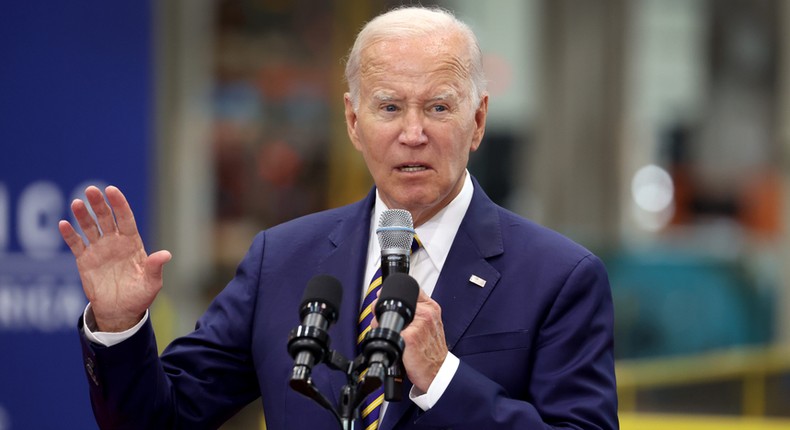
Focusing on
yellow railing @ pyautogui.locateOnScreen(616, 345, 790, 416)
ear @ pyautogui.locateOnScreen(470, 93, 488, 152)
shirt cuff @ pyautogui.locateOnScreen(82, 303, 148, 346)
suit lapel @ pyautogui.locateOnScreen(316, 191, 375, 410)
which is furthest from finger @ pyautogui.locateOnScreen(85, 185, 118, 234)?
yellow railing @ pyautogui.locateOnScreen(616, 345, 790, 416)

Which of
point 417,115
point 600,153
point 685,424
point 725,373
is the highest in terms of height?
point 417,115

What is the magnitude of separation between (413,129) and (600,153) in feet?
33.1

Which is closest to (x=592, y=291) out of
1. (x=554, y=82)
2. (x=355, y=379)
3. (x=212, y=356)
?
(x=355, y=379)

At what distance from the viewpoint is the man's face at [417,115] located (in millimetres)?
2959

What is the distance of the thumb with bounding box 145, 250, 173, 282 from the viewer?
9.44ft

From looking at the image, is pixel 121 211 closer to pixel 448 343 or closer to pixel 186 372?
pixel 186 372

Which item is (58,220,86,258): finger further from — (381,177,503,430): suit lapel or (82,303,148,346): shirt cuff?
(381,177,503,430): suit lapel

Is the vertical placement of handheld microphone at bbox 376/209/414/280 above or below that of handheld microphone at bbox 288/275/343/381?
above

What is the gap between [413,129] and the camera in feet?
9.65

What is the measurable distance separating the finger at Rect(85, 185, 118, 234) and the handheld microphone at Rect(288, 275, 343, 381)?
581 millimetres

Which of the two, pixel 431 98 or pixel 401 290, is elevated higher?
pixel 431 98

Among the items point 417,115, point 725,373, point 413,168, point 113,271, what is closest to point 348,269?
point 413,168

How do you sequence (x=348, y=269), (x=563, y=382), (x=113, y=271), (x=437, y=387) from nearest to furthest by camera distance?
(x=437, y=387) → (x=563, y=382) → (x=113, y=271) → (x=348, y=269)

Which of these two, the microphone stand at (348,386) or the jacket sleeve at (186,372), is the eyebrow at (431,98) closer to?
the jacket sleeve at (186,372)
